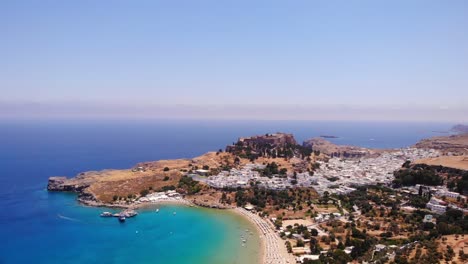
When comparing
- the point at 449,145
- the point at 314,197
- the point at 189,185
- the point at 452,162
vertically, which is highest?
the point at 452,162

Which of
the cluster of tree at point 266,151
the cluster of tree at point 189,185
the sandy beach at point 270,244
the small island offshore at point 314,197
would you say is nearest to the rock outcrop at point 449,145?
the small island offshore at point 314,197

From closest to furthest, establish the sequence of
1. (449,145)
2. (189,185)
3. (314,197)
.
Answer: (314,197) < (189,185) < (449,145)

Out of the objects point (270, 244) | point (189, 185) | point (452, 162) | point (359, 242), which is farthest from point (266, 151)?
point (359, 242)

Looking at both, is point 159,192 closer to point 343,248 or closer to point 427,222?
point 343,248

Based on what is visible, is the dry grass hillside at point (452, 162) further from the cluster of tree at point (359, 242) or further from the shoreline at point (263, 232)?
the shoreline at point (263, 232)

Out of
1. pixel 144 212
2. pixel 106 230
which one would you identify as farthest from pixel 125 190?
pixel 106 230

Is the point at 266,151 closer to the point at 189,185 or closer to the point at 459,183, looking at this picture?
the point at 189,185
